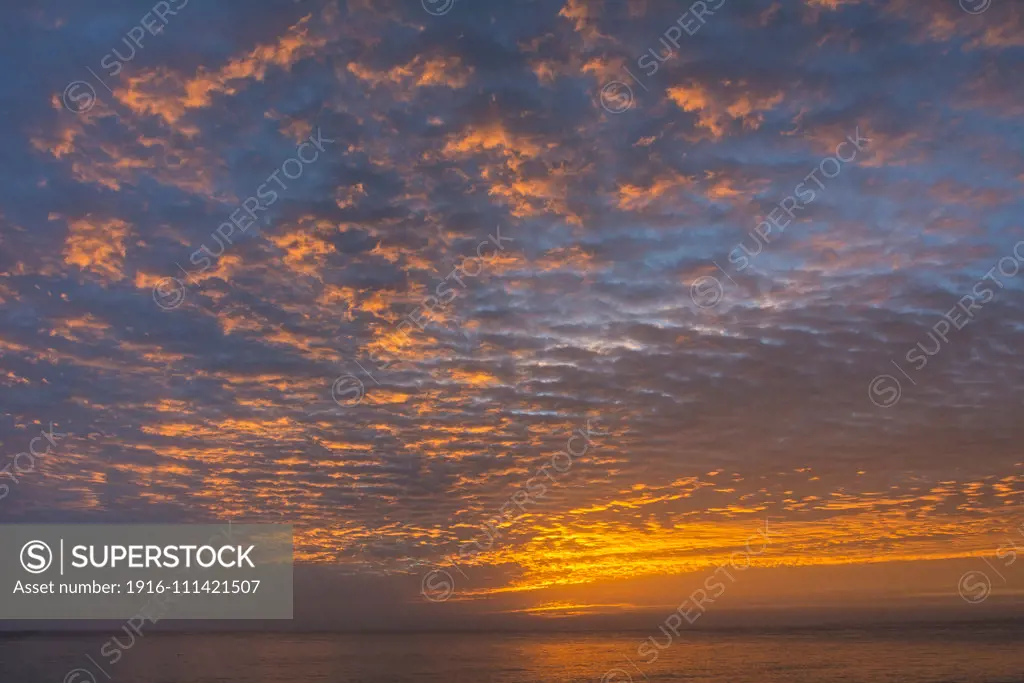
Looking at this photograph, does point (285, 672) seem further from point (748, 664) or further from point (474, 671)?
point (748, 664)

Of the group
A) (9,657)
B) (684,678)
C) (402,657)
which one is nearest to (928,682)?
(684,678)

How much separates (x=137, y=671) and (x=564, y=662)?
155ft

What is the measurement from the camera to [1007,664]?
68438mm

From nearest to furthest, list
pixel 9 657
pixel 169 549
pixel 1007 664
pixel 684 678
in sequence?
pixel 169 549, pixel 684 678, pixel 1007 664, pixel 9 657

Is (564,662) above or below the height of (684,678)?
above

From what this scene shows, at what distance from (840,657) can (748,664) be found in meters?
14.9

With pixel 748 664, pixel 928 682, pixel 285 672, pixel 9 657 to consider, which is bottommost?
pixel 928 682

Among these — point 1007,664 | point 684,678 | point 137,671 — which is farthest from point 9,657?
point 1007,664

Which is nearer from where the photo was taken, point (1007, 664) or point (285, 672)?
point (1007, 664)

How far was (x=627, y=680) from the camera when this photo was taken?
212ft

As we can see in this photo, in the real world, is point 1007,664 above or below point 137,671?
below

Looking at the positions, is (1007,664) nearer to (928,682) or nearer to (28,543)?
(928,682)

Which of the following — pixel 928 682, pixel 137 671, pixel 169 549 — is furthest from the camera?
pixel 137 671

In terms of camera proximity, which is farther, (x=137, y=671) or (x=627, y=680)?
(x=137, y=671)
